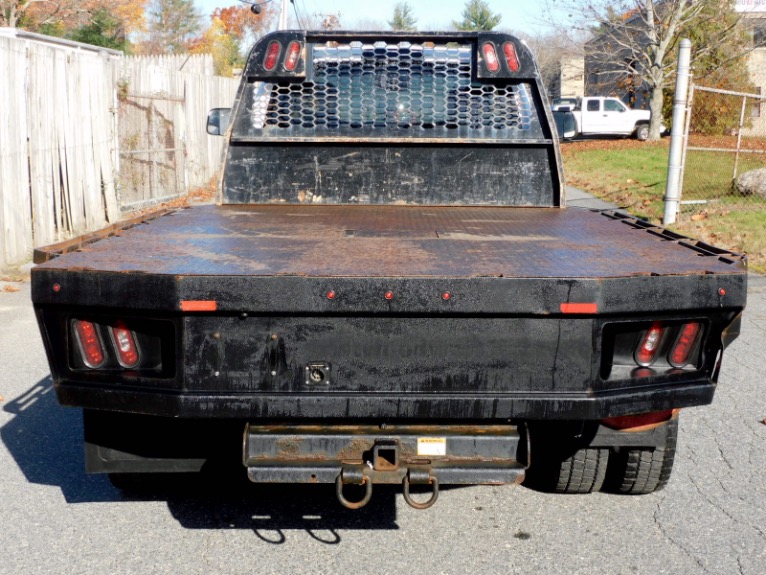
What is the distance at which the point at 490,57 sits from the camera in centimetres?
589

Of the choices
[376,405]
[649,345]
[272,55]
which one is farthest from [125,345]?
[272,55]

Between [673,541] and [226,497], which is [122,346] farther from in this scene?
[673,541]

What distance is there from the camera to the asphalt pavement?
3742 mm

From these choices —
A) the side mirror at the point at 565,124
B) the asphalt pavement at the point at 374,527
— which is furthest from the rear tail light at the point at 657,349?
the side mirror at the point at 565,124

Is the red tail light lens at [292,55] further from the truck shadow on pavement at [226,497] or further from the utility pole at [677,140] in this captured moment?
the utility pole at [677,140]

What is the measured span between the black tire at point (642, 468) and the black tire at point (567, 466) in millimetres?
88

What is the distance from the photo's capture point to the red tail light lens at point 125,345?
3.29m

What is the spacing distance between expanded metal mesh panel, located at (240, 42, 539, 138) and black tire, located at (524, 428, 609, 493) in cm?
228

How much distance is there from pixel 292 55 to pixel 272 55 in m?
0.13

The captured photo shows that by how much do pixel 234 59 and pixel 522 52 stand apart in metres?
66.3

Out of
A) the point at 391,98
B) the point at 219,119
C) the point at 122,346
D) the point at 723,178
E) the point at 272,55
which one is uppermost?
the point at 272,55

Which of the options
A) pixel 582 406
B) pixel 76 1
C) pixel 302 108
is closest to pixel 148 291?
pixel 582 406

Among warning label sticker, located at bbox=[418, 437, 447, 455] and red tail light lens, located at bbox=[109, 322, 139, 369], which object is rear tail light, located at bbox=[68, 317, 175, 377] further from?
warning label sticker, located at bbox=[418, 437, 447, 455]

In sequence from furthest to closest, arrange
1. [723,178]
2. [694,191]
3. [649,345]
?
[723,178] < [694,191] < [649,345]
